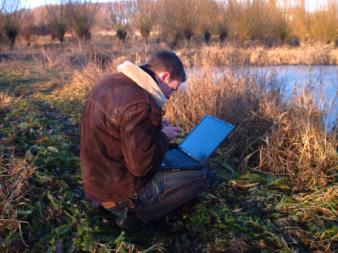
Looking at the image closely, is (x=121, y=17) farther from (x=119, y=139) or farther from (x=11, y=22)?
(x=119, y=139)

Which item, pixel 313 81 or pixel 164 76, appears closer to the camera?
pixel 164 76

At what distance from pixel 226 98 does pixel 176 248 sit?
285 cm

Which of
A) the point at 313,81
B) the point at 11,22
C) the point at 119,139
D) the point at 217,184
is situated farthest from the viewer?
the point at 11,22

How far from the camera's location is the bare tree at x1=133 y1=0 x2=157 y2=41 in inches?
886

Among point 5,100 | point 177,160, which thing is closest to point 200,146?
point 177,160

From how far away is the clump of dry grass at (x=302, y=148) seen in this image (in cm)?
397

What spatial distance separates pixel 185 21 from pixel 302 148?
2071 centimetres

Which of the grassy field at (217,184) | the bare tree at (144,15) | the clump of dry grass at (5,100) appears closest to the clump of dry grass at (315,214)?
the grassy field at (217,184)

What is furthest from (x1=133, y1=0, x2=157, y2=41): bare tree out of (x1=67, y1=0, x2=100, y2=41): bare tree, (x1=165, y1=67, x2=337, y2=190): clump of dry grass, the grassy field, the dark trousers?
the dark trousers

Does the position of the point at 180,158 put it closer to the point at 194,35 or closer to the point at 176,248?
the point at 176,248

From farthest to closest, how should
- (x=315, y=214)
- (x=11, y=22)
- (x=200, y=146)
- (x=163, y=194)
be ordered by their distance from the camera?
(x=11, y=22), (x=200, y=146), (x=315, y=214), (x=163, y=194)

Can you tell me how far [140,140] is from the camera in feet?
8.01

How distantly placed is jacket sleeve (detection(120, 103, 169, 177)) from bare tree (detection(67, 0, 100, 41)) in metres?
21.1

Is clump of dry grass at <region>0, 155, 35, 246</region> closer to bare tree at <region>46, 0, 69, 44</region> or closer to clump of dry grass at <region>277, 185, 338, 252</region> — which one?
clump of dry grass at <region>277, 185, 338, 252</region>
